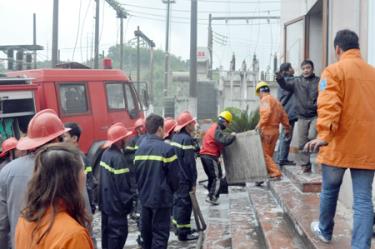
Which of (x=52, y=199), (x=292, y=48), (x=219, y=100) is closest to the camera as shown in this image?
(x=52, y=199)

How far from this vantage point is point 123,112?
1130 cm

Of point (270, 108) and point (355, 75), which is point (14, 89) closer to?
point (270, 108)

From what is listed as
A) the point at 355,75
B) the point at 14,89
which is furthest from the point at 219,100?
the point at 355,75

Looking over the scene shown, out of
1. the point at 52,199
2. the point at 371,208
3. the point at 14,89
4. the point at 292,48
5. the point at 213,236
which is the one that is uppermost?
the point at 292,48

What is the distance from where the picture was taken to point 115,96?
1126 cm

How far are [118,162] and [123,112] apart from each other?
5632 millimetres

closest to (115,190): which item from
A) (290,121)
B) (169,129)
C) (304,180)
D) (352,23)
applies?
(169,129)

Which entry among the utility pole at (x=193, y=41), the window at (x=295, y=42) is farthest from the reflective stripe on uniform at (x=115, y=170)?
the utility pole at (x=193, y=41)

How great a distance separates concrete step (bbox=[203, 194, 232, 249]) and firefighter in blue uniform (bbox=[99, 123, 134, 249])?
3.90 ft

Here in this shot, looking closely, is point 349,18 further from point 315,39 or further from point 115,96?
point 115,96

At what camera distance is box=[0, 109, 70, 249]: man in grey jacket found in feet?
11.5

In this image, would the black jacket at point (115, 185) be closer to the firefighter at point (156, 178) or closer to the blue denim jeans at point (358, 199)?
the firefighter at point (156, 178)

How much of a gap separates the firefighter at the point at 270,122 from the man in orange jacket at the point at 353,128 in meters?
4.20

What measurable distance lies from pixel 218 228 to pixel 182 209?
63 centimetres
